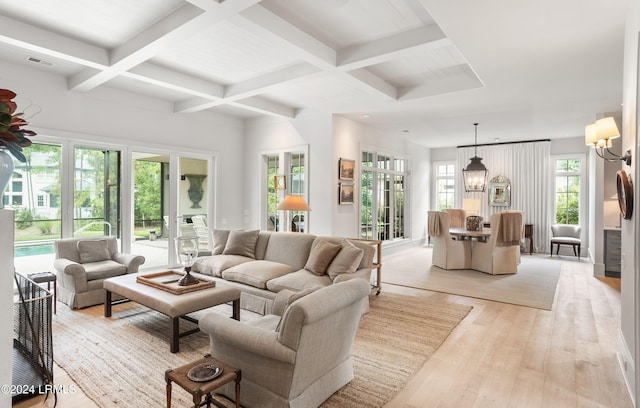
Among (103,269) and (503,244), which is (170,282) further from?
(503,244)

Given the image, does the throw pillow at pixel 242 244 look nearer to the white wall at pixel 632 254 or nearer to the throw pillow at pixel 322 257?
the throw pillow at pixel 322 257

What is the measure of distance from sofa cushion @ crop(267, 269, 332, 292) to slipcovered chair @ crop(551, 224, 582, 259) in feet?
22.5

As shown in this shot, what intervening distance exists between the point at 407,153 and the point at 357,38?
5738mm

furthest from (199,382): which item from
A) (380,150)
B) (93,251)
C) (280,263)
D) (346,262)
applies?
(380,150)

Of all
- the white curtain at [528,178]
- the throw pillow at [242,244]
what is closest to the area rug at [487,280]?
the white curtain at [528,178]

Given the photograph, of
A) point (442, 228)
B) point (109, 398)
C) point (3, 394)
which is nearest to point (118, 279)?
point (109, 398)

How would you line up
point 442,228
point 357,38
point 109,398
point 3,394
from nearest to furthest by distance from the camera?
point 3,394, point 109,398, point 357,38, point 442,228

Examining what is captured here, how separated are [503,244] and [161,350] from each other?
5753 millimetres

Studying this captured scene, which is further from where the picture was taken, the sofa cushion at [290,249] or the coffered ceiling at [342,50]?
the sofa cushion at [290,249]

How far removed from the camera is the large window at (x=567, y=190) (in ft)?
28.3

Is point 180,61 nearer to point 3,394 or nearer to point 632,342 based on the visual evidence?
point 3,394

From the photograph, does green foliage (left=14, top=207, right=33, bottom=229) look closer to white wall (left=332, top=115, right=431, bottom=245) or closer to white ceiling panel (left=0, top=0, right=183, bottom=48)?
white ceiling panel (left=0, top=0, right=183, bottom=48)

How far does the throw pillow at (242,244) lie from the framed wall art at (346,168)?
210 centimetres

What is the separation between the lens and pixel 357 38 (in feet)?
12.1
